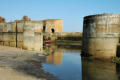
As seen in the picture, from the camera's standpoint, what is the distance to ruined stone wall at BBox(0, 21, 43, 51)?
13.7 m

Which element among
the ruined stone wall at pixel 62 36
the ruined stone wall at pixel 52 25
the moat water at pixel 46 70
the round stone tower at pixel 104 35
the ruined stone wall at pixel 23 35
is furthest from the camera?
the ruined stone wall at pixel 52 25

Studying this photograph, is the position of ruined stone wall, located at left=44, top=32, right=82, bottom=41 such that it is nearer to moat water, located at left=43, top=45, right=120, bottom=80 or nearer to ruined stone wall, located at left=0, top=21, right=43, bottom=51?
ruined stone wall, located at left=0, top=21, right=43, bottom=51

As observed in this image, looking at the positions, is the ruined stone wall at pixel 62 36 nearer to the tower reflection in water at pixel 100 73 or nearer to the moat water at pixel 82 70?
the moat water at pixel 82 70

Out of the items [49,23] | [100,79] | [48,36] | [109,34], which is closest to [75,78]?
[100,79]

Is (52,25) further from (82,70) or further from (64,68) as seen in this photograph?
(82,70)

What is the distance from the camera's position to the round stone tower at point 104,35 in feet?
39.9

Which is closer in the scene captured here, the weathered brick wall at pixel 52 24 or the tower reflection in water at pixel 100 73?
the tower reflection in water at pixel 100 73

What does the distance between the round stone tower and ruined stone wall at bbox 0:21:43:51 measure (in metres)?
5.32

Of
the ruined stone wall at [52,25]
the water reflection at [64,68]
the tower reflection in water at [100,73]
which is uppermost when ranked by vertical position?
the ruined stone wall at [52,25]

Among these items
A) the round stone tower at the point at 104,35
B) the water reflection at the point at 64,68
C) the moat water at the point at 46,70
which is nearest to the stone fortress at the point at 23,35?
the water reflection at the point at 64,68

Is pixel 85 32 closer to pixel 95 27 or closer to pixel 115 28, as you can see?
pixel 95 27

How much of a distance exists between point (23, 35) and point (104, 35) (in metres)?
7.72

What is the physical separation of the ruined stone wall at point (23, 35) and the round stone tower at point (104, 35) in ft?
17.5

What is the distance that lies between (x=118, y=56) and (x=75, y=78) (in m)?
6.64
